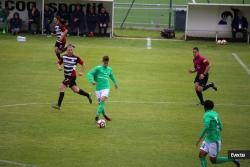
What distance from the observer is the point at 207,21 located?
4472 centimetres

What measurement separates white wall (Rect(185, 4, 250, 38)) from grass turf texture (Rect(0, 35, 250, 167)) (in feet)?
19.0

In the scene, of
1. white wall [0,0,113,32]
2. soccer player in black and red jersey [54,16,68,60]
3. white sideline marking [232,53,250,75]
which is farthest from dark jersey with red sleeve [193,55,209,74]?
white wall [0,0,113,32]

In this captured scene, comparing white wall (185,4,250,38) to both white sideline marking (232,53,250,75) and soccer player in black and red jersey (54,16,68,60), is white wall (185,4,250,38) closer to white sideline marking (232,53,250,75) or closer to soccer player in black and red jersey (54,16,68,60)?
white sideline marking (232,53,250,75)

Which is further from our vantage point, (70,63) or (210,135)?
(70,63)

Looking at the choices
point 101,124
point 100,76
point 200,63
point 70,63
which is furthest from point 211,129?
point 200,63

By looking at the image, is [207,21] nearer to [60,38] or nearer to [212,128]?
[60,38]

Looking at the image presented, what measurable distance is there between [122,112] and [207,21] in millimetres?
22911

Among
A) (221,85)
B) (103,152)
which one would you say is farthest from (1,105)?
(221,85)

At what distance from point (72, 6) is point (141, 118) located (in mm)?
24203

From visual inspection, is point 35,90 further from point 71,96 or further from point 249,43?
point 249,43

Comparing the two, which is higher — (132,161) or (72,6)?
(72,6)

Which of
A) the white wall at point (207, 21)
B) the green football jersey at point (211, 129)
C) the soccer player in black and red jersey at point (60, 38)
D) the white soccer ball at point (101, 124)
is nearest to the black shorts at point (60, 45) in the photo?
the soccer player in black and red jersey at point (60, 38)

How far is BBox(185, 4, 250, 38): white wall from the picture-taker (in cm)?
4456

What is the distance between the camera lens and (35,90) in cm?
2684
